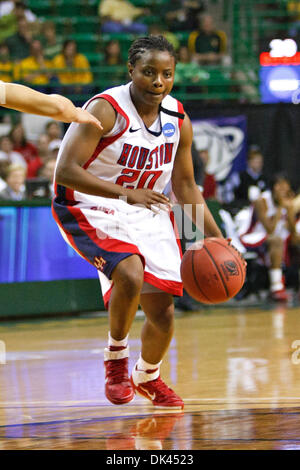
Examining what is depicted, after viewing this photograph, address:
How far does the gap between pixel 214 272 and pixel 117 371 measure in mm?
800

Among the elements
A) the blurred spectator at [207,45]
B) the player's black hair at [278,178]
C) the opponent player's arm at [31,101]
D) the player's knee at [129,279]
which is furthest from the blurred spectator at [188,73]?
the opponent player's arm at [31,101]

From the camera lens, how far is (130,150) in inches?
191

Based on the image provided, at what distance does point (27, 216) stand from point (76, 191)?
16.9 ft

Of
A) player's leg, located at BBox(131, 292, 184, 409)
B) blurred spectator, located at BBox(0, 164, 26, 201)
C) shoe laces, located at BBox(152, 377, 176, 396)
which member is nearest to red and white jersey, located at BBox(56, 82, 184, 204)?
player's leg, located at BBox(131, 292, 184, 409)

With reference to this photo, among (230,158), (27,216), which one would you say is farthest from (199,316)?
(230,158)

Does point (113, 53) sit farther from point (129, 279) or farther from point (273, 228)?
point (129, 279)

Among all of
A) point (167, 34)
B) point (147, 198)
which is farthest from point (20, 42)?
point (147, 198)

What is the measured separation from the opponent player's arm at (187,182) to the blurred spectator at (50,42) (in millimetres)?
9727

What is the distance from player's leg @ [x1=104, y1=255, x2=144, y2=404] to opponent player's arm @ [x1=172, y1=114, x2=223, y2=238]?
0.64 metres

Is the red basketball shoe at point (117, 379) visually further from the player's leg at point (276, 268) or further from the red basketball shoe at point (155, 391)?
Answer: the player's leg at point (276, 268)

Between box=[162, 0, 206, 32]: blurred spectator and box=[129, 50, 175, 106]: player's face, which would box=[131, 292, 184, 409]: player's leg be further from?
box=[162, 0, 206, 32]: blurred spectator

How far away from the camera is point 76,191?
4918 mm

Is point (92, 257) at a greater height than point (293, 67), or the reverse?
point (293, 67)

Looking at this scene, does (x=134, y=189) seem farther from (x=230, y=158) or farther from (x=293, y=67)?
(x=293, y=67)
